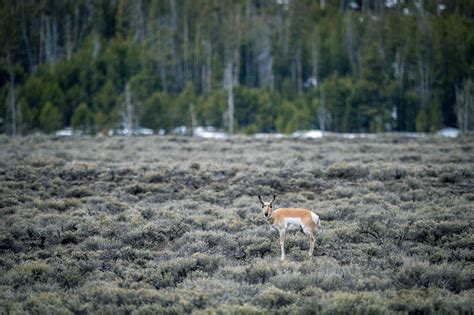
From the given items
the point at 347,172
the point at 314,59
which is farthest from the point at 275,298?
the point at 314,59

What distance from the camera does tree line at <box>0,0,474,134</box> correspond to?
47.7 metres

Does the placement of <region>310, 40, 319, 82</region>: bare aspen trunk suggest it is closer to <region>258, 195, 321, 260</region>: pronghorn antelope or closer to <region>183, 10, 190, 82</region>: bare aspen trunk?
<region>183, 10, 190, 82</region>: bare aspen trunk

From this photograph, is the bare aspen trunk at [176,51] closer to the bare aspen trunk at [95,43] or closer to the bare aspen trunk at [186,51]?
the bare aspen trunk at [186,51]

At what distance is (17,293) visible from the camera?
300 inches

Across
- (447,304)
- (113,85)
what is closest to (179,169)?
(447,304)

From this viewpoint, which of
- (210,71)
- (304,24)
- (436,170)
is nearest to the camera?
(436,170)

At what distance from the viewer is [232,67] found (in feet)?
203

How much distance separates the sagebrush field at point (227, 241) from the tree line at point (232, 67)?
28.5 m

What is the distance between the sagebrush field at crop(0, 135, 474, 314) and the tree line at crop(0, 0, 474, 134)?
1123 inches

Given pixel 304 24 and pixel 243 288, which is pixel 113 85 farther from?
pixel 243 288

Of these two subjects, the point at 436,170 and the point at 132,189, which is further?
the point at 436,170

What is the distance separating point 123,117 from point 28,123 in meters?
8.46

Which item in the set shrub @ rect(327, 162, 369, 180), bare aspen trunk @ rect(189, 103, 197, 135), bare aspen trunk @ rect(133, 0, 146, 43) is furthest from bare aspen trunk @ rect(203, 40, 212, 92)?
shrub @ rect(327, 162, 369, 180)

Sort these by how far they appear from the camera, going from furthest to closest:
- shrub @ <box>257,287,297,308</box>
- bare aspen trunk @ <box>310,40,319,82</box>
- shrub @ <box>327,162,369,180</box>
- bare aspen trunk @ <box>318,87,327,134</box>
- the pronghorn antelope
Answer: bare aspen trunk @ <box>310,40,319,82</box> → bare aspen trunk @ <box>318,87,327,134</box> → shrub @ <box>327,162,369,180</box> → the pronghorn antelope → shrub @ <box>257,287,297,308</box>
